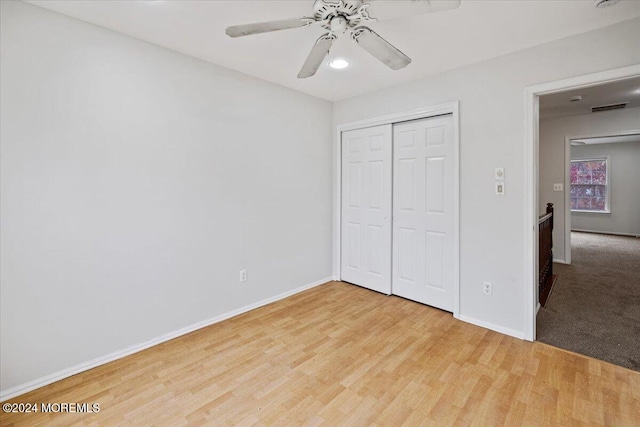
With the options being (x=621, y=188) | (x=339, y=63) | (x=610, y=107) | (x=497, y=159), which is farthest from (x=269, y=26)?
(x=621, y=188)

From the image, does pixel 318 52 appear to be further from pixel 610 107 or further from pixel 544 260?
pixel 610 107

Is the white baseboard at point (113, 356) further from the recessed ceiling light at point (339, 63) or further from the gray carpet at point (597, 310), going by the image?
the gray carpet at point (597, 310)

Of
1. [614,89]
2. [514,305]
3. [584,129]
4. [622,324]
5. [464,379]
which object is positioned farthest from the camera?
[584,129]

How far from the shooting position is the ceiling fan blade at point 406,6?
1411 mm

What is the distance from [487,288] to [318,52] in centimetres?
248

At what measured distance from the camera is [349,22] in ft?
5.58

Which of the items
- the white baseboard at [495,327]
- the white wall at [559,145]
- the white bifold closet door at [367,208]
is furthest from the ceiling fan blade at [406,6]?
the white wall at [559,145]

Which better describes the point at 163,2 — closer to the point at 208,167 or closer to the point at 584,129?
the point at 208,167

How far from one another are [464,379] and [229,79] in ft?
10.5

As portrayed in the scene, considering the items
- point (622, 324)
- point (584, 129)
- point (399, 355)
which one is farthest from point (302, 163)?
point (584, 129)

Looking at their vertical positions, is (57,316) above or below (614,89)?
below

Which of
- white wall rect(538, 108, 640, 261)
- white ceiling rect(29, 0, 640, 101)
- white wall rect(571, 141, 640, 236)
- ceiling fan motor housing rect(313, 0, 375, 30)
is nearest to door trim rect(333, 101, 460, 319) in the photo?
white ceiling rect(29, 0, 640, 101)

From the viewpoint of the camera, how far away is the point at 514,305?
261cm

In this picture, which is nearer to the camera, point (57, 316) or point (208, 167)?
point (57, 316)
